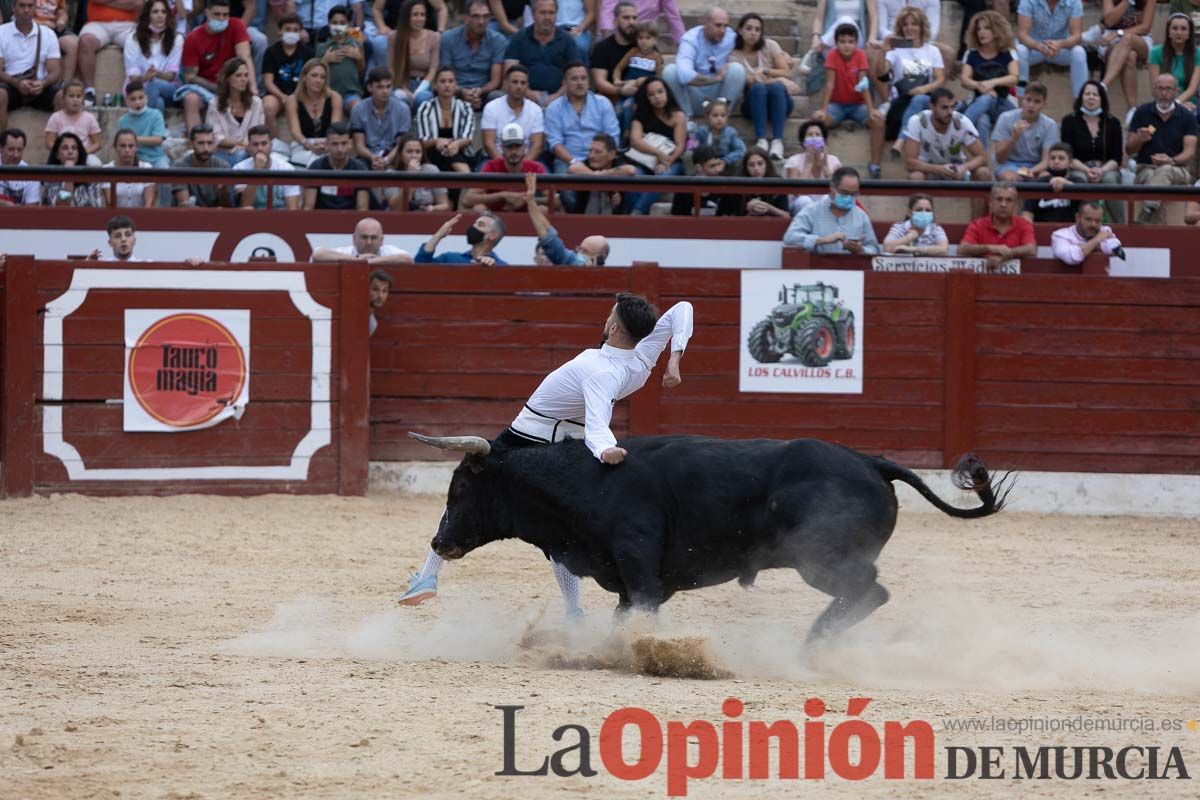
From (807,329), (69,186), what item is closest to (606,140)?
(807,329)

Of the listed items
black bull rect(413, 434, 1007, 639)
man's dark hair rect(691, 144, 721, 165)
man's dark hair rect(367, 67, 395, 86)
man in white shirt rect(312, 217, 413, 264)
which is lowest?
black bull rect(413, 434, 1007, 639)

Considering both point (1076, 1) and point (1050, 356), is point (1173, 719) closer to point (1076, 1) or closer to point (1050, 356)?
point (1050, 356)

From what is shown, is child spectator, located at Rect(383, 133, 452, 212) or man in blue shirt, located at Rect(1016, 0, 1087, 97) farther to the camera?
man in blue shirt, located at Rect(1016, 0, 1087, 97)

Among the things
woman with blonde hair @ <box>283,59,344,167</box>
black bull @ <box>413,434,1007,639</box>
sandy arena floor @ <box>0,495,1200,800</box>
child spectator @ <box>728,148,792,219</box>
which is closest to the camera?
sandy arena floor @ <box>0,495,1200,800</box>

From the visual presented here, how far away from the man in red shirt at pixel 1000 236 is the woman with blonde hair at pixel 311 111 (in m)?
4.88

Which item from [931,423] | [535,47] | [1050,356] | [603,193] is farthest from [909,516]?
[535,47]

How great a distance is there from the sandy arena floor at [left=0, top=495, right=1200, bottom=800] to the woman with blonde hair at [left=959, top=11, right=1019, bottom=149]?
407 cm

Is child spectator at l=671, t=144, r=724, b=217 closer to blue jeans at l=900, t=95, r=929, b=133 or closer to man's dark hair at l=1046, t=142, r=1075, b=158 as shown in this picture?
blue jeans at l=900, t=95, r=929, b=133

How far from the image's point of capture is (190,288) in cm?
1033

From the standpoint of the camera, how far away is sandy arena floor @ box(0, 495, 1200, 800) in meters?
4.39

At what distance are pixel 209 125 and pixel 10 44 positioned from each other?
76.2 inches

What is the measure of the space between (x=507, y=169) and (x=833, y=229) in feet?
8.07

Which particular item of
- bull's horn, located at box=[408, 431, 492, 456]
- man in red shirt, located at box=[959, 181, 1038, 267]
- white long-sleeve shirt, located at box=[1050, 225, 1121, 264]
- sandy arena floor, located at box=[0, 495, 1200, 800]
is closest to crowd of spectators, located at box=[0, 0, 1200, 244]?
man in red shirt, located at box=[959, 181, 1038, 267]

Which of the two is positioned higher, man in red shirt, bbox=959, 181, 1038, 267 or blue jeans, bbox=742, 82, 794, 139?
blue jeans, bbox=742, 82, 794, 139
